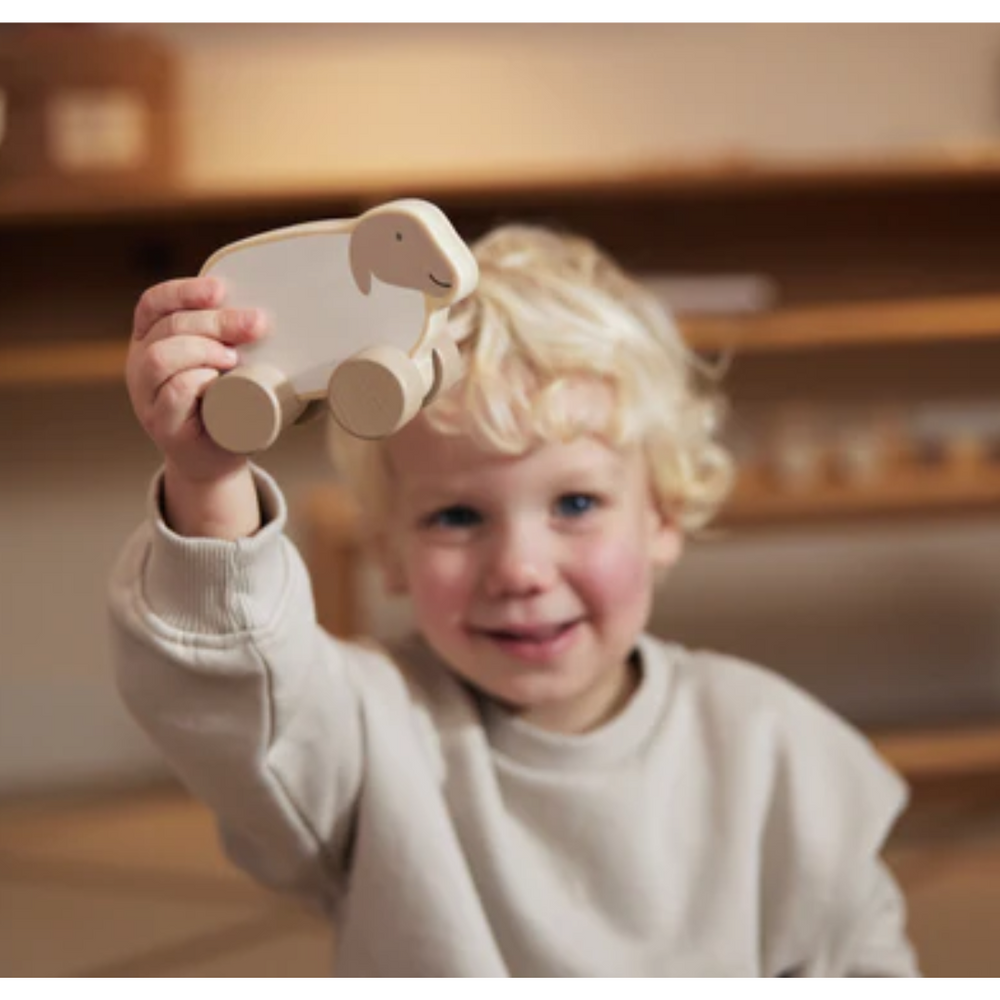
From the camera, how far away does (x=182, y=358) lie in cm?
38

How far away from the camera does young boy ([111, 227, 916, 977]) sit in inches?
Result: 21.2

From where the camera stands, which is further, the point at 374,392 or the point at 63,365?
the point at 63,365

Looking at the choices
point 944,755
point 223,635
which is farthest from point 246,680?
point 944,755

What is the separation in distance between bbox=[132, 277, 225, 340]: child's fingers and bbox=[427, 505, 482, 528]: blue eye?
0.62 ft

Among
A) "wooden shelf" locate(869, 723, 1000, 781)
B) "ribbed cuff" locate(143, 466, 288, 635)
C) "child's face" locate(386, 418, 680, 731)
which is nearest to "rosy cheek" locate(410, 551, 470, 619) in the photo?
"child's face" locate(386, 418, 680, 731)

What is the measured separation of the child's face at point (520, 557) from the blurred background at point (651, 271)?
0.81 m

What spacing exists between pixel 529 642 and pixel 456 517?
0.20ft

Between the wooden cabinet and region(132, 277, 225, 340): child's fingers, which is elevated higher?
the wooden cabinet

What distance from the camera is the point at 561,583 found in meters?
0.56

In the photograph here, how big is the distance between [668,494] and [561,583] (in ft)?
0.34

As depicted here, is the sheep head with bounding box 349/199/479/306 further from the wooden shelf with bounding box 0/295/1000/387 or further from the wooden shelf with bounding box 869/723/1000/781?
the wooden shelf with bounding box 869/723/1000/781

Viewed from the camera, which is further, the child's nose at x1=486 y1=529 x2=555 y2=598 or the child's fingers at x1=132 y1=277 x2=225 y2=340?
the child's nose at x1=486 y1=529 x2=555 y2=598

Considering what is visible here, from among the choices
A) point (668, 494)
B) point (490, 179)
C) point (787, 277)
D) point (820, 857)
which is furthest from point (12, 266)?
point (820, 857)

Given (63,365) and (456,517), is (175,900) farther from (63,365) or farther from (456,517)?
(63,365)
